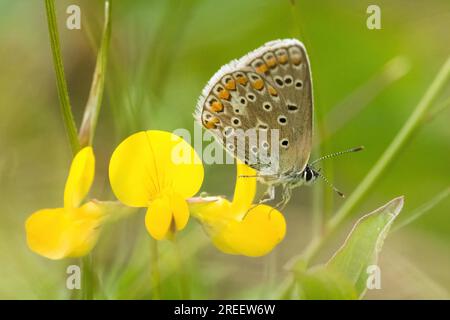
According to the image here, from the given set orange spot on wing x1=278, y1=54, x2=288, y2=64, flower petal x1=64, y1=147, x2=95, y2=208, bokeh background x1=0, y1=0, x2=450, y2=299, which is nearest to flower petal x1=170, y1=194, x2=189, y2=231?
flower petal x1=64, y1=147, x2=95, y2=208

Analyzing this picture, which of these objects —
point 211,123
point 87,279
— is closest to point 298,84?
point 211,123

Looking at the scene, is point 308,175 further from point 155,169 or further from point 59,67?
point 59,67

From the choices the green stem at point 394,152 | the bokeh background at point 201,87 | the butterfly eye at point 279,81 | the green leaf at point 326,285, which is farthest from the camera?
the bokeh background at point 201,87

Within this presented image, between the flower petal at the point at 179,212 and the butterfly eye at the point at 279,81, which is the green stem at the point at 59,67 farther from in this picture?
the butterfly eye at the point at 279,81

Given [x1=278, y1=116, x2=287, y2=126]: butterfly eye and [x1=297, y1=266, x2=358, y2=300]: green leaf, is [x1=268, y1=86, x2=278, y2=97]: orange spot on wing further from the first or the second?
[x1=297, y1=266, x2=358, y2=300]: green leaf

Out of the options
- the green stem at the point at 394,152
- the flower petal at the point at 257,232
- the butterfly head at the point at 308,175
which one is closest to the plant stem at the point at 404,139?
the green stem at the point at 394,152
